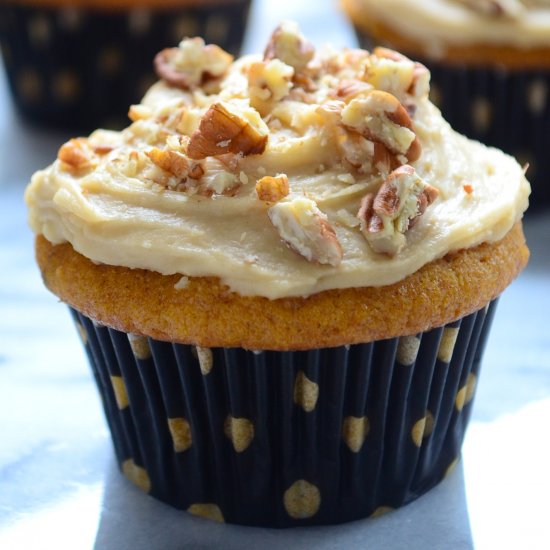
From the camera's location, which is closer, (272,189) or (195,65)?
(272,189)

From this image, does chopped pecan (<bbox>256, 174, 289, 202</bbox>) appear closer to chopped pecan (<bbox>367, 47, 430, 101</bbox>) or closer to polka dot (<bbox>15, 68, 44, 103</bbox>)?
chopped pecan (<bbox>367, 47, 430, 101</bbox>)

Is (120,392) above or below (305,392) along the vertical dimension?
below

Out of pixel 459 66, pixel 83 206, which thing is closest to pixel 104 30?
pixel 459 66

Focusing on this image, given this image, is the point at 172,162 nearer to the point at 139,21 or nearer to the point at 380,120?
the point at 380,120

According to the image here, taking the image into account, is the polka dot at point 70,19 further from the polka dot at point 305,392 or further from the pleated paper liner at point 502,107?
the polka dot at point 305,392

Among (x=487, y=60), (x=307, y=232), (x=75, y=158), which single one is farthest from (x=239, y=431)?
(x=487, y=60)

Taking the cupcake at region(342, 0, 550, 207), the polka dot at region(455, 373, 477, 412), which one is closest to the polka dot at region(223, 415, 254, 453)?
the polka dot at region(455, 373, 477, 412)
